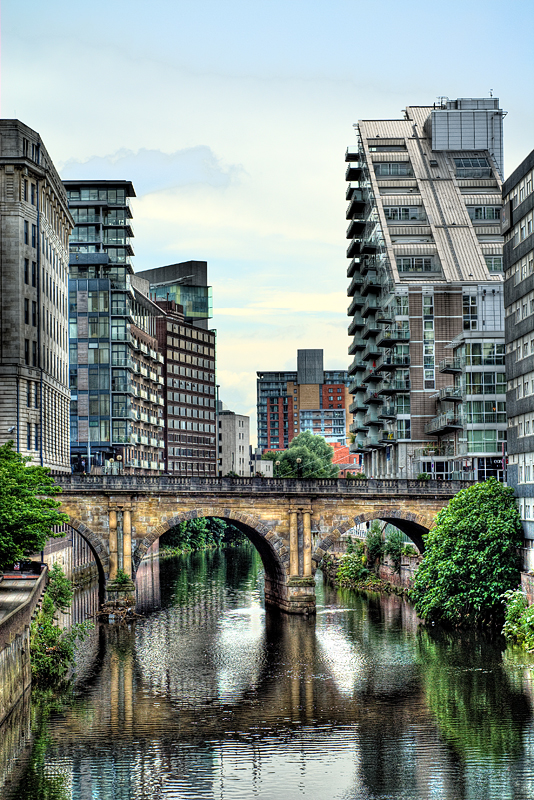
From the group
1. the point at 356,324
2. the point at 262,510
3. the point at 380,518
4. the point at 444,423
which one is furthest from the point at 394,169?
the point at 262,510

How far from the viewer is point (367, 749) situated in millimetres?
56594

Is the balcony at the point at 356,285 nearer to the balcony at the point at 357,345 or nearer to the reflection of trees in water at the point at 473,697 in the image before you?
the balcony at the point at 357,345

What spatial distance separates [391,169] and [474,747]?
10998 cm

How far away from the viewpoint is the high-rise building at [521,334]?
87500 millimetres

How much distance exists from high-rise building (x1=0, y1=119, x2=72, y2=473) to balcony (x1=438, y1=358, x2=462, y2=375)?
4607 cm

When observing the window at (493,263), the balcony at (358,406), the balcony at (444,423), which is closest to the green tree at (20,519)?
the balcony at (444,423)

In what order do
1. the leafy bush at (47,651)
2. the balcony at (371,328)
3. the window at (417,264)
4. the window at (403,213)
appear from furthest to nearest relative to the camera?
the balcony at (371,328) → the window at (403,213) → the window at (417,264) → the leafy bush at (47,651)

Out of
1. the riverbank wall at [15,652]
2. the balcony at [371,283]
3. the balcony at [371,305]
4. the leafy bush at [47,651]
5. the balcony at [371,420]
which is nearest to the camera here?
the riverbank wall at [15,652]

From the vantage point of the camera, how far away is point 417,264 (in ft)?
466

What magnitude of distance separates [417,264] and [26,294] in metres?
53.8

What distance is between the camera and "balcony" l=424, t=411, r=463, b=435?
415 feet

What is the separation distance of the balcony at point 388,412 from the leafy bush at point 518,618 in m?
53.8

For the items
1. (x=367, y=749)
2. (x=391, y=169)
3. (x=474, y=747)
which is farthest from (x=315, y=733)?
(x=391, y=169)

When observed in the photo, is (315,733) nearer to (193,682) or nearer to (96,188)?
(193,682)
